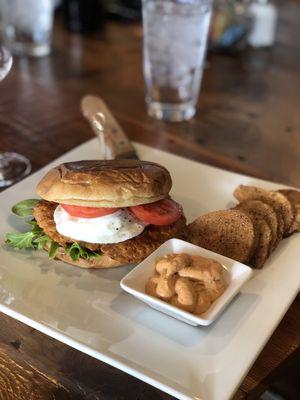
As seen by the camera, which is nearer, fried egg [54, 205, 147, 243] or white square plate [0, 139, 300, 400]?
white square plate [0, 139, 300, 400]

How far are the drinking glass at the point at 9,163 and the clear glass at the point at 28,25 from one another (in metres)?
1.30

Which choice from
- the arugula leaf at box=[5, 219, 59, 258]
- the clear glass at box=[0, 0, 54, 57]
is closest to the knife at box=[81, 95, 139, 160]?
the arugula leaf at box=[5, 219, 59, 258]

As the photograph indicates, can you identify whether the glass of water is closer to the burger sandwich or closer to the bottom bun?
the burger sandwich

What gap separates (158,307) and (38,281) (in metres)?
0.32

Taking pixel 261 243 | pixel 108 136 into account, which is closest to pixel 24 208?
pixel 108 136

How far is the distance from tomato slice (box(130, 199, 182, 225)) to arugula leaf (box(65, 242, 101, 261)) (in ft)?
0.49

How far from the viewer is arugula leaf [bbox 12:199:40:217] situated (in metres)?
1.40

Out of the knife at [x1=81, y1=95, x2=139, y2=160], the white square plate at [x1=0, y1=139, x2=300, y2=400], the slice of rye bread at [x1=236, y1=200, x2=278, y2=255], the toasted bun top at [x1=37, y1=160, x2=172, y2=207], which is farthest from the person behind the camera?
the knife at [x1=81, y1=95, x2=139, y2=160]

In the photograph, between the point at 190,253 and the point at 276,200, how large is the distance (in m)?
0.37

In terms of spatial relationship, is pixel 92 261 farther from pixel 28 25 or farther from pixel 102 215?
pixel 28 25

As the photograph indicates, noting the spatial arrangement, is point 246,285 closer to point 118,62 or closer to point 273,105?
point 273,105

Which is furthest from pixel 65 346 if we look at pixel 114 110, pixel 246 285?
pixel 114 110

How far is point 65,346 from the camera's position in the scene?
3.59 ft

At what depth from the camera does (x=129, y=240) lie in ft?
4.13
